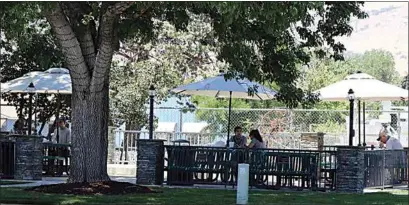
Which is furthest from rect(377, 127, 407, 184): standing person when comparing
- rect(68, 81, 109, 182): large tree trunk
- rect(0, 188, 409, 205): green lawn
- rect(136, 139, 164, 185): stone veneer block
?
rect(68, 81, 109, 182): large tree trunk

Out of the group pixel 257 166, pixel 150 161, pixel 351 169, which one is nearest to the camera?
pixel 351 169

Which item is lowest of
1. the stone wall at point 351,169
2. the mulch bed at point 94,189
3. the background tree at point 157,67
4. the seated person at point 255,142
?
the mulch bed at point 94,189

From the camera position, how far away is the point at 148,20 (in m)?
16.7

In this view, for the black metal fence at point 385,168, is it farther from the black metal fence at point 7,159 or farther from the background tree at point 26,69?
the background tree at point 26,69

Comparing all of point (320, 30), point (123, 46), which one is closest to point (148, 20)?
point (320, 30)

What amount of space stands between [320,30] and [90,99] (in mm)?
5012

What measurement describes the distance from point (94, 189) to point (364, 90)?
8237 mm

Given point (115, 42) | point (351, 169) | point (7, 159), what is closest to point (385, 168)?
point (351, 169)

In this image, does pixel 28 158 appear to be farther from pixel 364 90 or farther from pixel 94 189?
pixel 364 90

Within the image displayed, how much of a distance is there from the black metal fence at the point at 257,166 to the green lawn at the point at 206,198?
77 cm

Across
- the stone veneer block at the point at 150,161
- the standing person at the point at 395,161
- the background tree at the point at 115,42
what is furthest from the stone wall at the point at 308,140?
the background tree at the point at 115,42

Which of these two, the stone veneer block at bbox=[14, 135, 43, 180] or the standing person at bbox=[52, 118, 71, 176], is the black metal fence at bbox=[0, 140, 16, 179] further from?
the standing person at bbox=[52, 118, 71, 176]

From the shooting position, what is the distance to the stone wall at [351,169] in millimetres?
17406

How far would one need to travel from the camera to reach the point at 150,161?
18.3 metres
